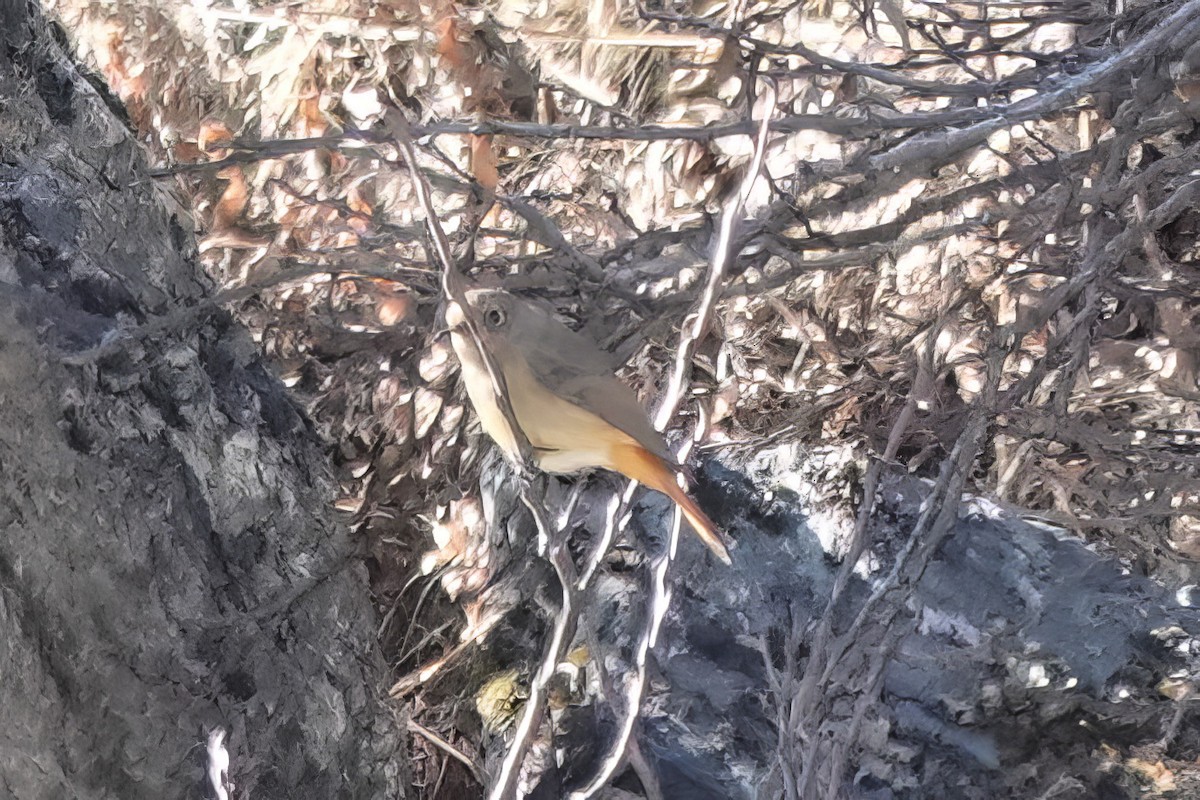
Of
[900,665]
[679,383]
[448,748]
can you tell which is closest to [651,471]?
[679,383]

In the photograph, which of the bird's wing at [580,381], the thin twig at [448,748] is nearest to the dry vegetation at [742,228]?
the thin twig at [448,748]

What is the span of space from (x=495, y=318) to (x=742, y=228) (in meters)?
0.44

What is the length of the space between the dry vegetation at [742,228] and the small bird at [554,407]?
0.79ft

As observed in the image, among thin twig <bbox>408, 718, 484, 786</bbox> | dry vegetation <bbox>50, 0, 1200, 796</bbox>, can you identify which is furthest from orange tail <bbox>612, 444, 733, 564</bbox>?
Answer: thin twig <bbox>408, 718, 484, 786</bbox>

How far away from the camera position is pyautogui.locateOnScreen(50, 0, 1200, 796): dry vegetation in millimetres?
1251

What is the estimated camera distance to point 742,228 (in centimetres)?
113

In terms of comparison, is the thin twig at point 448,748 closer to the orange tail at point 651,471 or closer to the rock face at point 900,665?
the rock face at point 900,665

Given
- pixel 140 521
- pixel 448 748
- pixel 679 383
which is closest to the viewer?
pixel 679 383

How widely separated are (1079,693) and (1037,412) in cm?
41

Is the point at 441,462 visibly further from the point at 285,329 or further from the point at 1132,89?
the point at 1132,89

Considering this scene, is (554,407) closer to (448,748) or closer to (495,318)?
(495,318)

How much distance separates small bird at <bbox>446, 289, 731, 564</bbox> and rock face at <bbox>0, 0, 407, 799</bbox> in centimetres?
47

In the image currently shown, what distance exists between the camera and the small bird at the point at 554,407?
80 cm

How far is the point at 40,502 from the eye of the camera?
968mm
